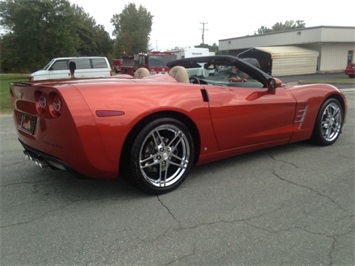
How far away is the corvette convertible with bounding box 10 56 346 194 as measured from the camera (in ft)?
8.74

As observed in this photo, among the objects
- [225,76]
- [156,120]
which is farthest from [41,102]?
[225,76]

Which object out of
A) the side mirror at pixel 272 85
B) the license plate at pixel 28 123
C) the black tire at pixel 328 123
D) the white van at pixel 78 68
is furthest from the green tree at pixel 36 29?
the side mirror at pixel 272 85

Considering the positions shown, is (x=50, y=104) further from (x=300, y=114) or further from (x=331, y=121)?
(x=331, y=121)

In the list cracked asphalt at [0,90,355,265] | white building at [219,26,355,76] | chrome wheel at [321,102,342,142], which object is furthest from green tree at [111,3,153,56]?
cracked asphalt at [0,90,355,265]

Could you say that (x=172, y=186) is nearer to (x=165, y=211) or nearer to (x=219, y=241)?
(x=165, y=211)

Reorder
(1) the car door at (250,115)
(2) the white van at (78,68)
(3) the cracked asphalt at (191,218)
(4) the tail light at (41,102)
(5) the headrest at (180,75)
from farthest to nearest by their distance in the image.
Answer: (2) the white van at (78,68) < (5) the headrest at (180,75) < (1) the car door at (250,115) < (4) the tail light at (41,102) < (3) the cracked asphalt at (191,218)

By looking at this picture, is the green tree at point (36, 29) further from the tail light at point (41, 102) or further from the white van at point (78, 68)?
the tail light at point (41, 102)

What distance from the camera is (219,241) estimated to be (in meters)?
2.37

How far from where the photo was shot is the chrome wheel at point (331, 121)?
463cm

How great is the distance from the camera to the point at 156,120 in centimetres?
296

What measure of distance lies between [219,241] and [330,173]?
197 cm

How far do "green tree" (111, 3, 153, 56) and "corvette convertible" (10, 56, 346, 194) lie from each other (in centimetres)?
4572

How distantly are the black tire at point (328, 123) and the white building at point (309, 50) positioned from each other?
24.4 metres

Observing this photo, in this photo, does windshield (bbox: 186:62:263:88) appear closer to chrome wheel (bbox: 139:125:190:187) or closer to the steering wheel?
the steering wheel
